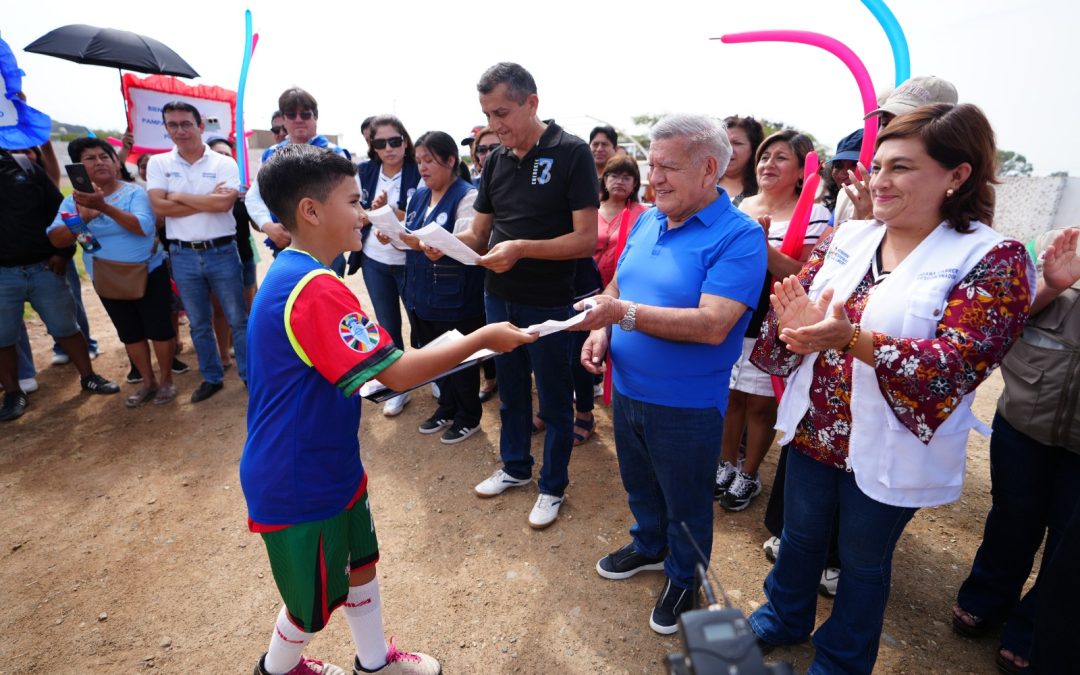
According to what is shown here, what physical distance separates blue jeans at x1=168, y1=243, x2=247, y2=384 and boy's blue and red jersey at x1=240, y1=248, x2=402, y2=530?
3.27 m

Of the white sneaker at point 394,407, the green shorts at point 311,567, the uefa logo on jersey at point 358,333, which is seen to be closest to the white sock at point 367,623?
the green shorts at point 311,567

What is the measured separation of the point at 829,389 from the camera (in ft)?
5.98

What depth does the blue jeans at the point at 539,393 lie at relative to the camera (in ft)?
9.79

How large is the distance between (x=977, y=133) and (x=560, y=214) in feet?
5.83

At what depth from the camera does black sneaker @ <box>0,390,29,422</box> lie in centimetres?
442

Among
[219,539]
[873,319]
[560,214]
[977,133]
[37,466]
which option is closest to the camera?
[977,133]

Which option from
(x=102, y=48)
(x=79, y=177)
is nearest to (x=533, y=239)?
(x=79, y=177)

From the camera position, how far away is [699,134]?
1.94m

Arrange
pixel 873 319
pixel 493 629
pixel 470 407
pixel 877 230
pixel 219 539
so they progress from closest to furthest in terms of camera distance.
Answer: pixel 873 319 → pixel 877 230 → pixel 493 629 → pixel 219 539 → pixel 470 407

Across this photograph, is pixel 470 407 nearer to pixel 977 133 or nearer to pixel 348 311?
pixel 348 311

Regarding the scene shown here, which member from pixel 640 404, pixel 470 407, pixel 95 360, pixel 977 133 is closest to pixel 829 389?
pixel 640 404

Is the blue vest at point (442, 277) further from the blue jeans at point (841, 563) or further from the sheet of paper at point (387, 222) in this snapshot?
the blue jeans at point (841, 563)

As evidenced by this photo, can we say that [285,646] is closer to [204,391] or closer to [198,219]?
[204,391]

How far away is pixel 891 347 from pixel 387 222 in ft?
8.39
